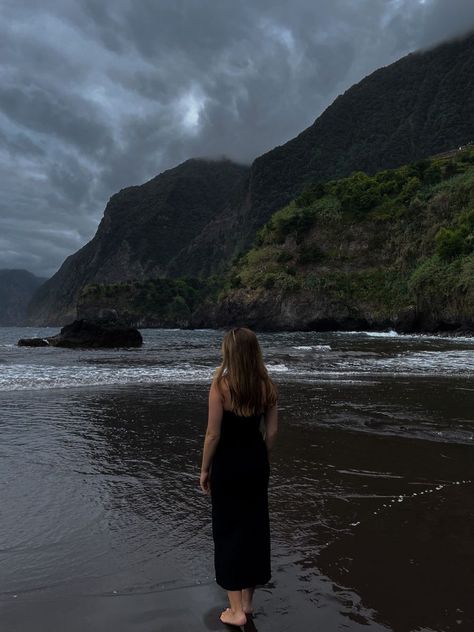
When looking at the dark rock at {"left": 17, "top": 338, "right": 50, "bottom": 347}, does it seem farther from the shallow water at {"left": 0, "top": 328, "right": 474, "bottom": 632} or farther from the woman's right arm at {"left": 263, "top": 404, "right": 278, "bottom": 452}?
the woman's right arm at {"left": 263, "top": 404, "right": 278, "bottom": 452}

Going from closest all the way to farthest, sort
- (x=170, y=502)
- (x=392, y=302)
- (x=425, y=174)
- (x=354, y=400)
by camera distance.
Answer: (x=170, y=502) → (x=354, y=400) → (x=392, y=302) → (x=425, y=174)

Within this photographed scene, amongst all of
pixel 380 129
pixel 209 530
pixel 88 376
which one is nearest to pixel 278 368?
pixel 88 376

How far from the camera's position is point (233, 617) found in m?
3.29

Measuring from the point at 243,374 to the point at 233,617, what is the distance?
63.1 inches

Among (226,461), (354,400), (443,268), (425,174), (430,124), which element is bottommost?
(354,400)

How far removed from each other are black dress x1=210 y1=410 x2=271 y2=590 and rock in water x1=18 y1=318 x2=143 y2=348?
37828 mm

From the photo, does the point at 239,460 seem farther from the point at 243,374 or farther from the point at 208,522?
the point at 208,522

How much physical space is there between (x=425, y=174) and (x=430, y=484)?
9157 cm

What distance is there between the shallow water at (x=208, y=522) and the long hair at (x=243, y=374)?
4.67ft

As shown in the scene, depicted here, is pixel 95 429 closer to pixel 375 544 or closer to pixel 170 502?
pixel 170 502

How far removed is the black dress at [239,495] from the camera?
3.54 metres

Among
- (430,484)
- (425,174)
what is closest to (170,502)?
(430,484)

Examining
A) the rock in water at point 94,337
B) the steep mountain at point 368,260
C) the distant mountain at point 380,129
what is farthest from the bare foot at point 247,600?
the distant mountain at point 380,129

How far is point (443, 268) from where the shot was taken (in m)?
61.3
